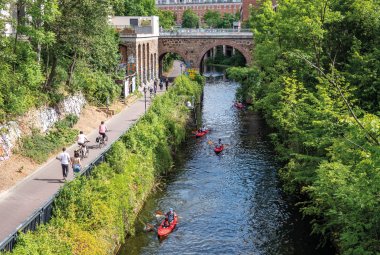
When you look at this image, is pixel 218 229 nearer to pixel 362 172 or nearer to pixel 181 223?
pixel 181 223

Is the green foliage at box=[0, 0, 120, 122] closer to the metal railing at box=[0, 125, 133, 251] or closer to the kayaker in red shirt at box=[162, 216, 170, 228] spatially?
the metal railing at box=[0, 125, 133, 251]

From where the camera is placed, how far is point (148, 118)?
35844mm

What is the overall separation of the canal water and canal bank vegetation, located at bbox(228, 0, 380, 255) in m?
1.59

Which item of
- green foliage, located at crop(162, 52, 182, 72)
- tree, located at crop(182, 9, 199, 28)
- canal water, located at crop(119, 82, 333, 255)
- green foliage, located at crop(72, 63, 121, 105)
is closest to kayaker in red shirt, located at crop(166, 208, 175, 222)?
canal water, located at crop(119, 82, 333, 255)

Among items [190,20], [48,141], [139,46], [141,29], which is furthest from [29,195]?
[190,20]

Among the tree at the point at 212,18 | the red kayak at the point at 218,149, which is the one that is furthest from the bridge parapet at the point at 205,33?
the tree at the point at 212,18

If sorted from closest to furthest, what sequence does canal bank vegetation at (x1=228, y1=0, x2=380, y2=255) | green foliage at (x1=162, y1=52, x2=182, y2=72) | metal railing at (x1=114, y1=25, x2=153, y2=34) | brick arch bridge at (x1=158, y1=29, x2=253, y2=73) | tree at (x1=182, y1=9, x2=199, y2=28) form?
canal bank vegetation at (x1=228, y1=0, x2=380, y2=255), metal railing at (x1=114, y1=25, x2=153, y2=34), brick arch bridge at (x1=158, y1=29, x2=253, y2=73), green foliage at (x1=162, y1=52, x2=182, y2=72), tree at (x1=182, y1=9, x2=199, y2=28)

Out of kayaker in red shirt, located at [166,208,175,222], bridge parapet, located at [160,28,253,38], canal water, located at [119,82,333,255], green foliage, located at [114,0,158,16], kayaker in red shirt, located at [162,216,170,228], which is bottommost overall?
canal water, located at [119,82,333,255]

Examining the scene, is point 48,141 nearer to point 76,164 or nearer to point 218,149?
point 76,164

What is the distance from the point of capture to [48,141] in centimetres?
3088

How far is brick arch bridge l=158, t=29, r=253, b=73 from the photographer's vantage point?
79.9 metres

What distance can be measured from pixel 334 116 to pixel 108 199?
11.3 metres

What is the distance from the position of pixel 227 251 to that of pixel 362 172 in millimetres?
8471

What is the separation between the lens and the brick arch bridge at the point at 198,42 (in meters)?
79.9
